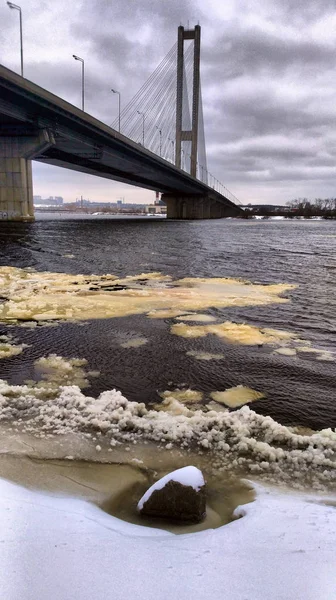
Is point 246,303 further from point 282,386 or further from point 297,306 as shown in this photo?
point 282,386

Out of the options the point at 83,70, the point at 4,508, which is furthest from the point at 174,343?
the point at 83,70

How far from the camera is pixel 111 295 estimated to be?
10.8 meters

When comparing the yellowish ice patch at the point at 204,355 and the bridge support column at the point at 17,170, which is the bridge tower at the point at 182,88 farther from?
the yellowish ice patch at the point at 204,355

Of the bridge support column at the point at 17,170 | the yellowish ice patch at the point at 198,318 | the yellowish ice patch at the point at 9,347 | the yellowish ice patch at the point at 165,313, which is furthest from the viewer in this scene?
the bridge support column at the point at 17,170

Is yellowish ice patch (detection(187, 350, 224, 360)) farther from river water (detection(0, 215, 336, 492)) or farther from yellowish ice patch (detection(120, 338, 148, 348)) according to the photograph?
yellowish ice patch (detection(120, 338, 148, 348))

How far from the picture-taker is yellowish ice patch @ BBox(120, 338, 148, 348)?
22.1ft

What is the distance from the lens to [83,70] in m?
56.3

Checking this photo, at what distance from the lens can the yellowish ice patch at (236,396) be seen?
4.70 meters

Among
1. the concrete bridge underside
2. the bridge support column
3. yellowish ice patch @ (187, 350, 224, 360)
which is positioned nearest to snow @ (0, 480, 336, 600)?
yellowish ice patch @ (187, 350, 224, 360)

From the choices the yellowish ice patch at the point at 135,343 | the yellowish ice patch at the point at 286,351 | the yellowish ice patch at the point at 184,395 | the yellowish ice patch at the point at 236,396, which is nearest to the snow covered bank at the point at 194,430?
the yellowish ice patch at the point at 184,395

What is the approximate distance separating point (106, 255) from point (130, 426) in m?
17.9

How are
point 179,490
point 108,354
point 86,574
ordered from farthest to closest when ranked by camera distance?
1. point 108,354
2. point 179,490
3. point 86,574

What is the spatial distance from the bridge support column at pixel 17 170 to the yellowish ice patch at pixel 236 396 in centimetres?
4601

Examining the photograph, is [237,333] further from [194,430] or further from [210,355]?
[194,430]
